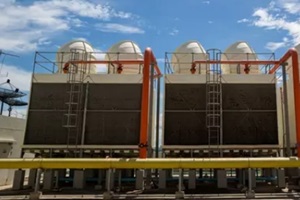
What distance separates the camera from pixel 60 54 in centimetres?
2012

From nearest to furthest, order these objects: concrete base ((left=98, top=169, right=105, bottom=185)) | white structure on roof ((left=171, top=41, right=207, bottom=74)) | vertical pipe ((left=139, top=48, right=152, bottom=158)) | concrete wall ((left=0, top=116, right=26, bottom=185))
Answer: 1. vertical pipe ((left=139, top=48, right=152, bottom=158))
2. concrete base ((left=98, top=169, right=105, bottom=185))
3. white structure on roof ((left=171, top=41, right=207, bottom=74))
4. concrete wall ((left=0, top=116, right=26, bottom=185))

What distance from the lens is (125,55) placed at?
19.6 m

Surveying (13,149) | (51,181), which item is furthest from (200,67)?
(13,149)

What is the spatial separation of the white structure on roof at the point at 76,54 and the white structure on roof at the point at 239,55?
351 inches

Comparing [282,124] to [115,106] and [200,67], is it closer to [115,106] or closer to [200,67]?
[200,67]

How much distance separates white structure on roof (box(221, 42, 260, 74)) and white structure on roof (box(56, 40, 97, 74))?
8.90 m

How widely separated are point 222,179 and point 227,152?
2.36 m

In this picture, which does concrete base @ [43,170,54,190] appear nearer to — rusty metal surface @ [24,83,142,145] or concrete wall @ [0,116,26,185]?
rusty metal surface @ [24,83,142,145]

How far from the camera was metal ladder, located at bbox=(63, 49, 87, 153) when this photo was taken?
17109 millimetres

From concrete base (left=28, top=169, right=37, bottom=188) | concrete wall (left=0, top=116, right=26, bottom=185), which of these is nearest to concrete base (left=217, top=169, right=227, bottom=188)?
concrete base (left=28, top=169, right=37, bottom=188)

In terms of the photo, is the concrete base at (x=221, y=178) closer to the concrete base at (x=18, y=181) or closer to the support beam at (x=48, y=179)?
the support beam at (x=48, y=179)

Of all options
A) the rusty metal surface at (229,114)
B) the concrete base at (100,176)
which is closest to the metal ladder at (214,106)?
the rusty metal surface at (229,114)

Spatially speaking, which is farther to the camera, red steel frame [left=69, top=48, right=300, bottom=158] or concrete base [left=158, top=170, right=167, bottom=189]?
concrete base [left=158, top=170, right=167, bottom=189]

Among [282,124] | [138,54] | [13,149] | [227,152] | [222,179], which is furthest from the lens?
[13,149]
